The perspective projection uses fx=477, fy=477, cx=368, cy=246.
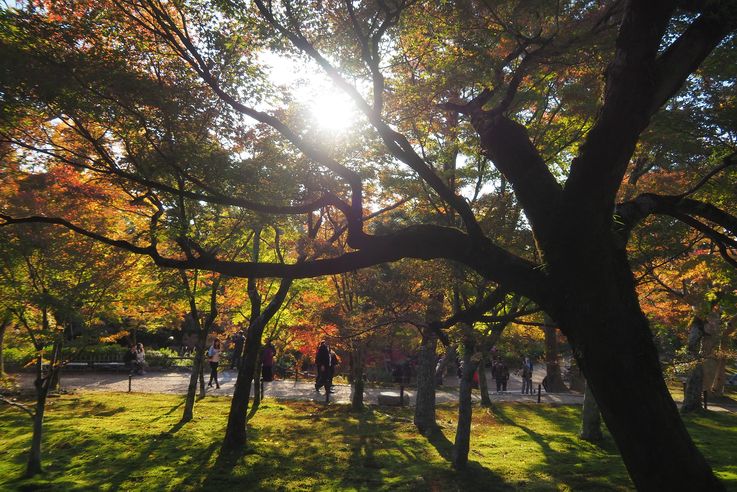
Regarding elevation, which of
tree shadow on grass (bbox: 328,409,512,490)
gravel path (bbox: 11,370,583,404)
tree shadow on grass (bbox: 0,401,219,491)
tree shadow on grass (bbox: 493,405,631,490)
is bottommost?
tree shadow on grass (bbox: 0,401,219,491)

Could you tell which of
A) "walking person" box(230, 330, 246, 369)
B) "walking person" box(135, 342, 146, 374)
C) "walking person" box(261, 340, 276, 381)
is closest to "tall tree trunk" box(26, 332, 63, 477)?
"walking person" box(261, 340, 276, 381)

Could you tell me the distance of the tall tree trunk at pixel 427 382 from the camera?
1321cm

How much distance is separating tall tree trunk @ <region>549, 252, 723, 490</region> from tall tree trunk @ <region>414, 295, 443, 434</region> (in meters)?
8.58

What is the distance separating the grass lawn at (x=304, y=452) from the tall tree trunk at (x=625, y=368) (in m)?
5.68

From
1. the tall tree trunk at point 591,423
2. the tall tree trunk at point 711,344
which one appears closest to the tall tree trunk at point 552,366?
the tall tree trunk at point 711,344

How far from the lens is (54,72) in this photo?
612 centimetres

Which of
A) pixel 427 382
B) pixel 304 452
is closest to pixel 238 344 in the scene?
pixel 427 382

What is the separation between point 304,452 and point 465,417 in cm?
381

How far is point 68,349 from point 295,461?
18.3 feet

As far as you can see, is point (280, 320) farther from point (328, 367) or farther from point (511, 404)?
point (511, 404)

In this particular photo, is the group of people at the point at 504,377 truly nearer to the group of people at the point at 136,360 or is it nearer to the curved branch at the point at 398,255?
the group of people at the point at 136,360

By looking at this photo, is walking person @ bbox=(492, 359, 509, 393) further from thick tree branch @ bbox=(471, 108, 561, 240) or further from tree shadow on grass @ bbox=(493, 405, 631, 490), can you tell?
thick tree branch @ bbox=(471, 108, 561, 240)

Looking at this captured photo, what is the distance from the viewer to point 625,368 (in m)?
4.00

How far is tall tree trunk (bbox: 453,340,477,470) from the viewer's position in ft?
32.8
